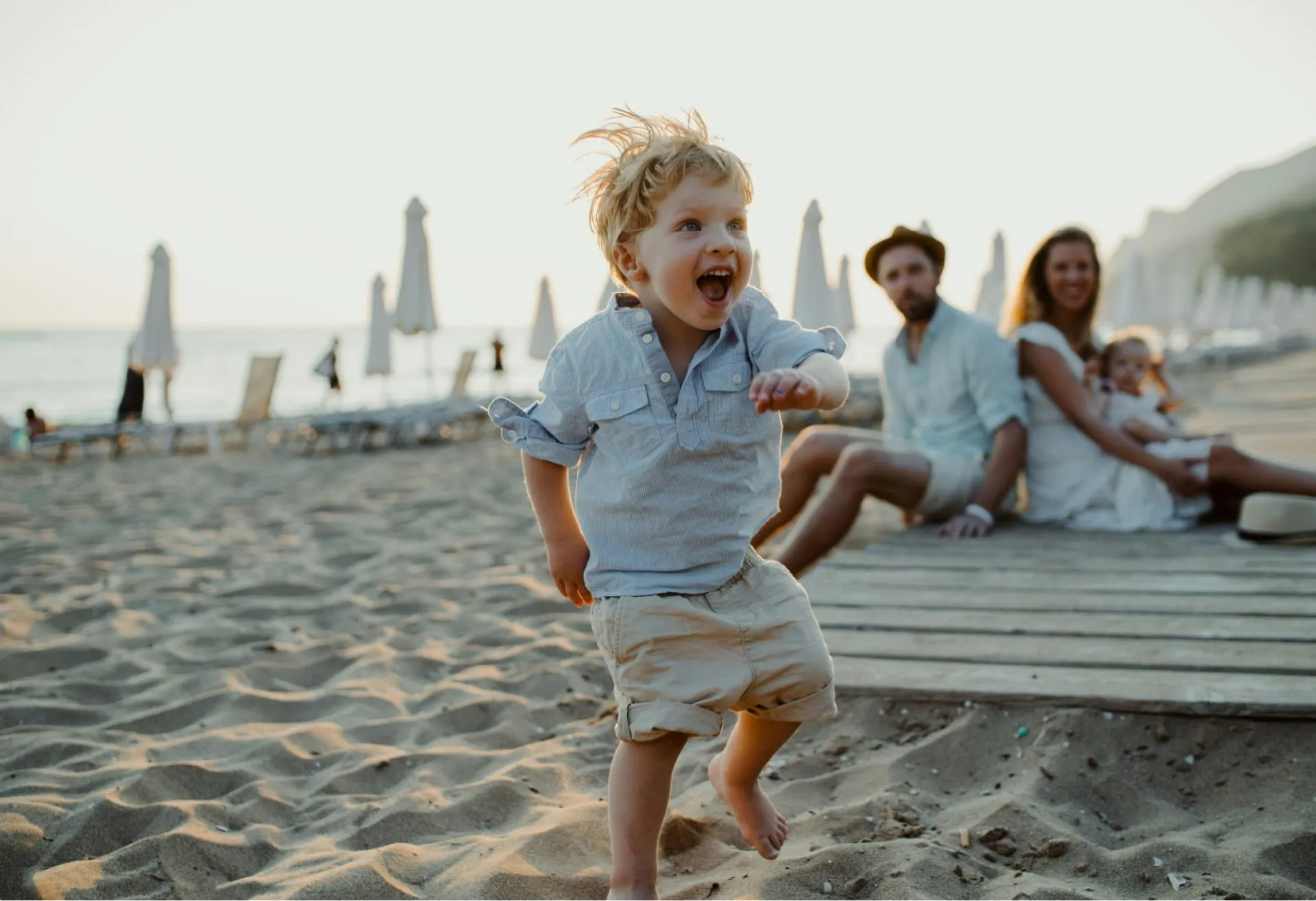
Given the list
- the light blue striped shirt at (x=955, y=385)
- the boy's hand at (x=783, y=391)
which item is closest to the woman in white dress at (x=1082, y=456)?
the light blue striped shirt at (x=955, y=385)

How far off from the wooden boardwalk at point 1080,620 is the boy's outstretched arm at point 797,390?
43.9 inches

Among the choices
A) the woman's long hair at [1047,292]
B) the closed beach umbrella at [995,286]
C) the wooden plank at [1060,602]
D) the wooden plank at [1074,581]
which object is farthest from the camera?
the closed beach umbrella at [995,286]

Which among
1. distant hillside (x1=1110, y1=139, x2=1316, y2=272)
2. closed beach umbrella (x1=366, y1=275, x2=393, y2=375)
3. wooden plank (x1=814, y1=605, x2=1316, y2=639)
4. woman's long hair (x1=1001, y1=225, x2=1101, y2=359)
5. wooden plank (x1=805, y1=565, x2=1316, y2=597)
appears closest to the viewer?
wooden plank (x1=814, y1=605, x2=1316, y2=639)

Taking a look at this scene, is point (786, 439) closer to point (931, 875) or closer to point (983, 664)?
point (983, 664)

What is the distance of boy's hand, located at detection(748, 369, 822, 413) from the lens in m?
1.46

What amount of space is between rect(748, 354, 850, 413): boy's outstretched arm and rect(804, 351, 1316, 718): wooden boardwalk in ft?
3.66

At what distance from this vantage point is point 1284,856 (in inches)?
65.7

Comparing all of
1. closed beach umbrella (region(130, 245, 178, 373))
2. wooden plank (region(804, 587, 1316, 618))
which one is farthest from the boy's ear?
closed beach umbrella (region(130, 245, 178, 373))

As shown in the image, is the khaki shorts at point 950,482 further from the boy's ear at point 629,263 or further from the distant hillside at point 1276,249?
the distant hillside at point 1276,249

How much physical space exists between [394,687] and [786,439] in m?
8.39

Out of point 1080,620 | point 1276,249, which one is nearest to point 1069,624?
point 1080,620

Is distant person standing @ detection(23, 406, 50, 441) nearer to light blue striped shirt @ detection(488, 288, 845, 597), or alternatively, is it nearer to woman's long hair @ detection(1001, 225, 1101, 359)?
woman's long hair @ detection(1001, 225, 1101, 359)

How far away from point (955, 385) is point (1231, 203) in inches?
7287

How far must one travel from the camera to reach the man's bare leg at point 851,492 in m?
3.52
